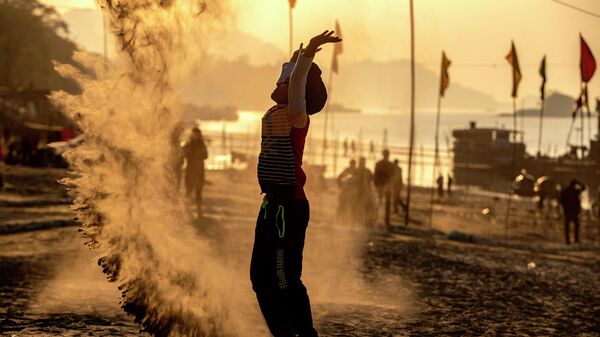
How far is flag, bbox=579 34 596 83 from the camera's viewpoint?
1149 inches

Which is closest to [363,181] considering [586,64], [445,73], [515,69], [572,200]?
[572,200]

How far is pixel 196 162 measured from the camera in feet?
67.5

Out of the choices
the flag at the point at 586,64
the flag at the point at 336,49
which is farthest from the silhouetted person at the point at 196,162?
the flag at the point at 336,49

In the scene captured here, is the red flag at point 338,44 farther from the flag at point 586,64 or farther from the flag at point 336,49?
the flag at point 586,64

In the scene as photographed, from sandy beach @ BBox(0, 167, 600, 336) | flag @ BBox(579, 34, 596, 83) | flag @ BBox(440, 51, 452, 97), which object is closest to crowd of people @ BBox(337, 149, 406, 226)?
sandy beach @ BBox(0, 167, 600, 336)

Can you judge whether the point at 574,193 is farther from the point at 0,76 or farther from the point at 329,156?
the point at 329,156

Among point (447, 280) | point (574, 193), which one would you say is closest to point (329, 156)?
point (574, 193)

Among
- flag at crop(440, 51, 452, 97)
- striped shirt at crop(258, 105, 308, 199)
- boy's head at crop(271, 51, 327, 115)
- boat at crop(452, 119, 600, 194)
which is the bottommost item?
boat at crop(452, 119, 600, 194)

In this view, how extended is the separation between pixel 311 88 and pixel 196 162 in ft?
49.2

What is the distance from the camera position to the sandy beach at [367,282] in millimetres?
8734

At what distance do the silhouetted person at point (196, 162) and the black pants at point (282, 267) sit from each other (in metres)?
14.3

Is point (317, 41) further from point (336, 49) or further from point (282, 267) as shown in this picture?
point (336, 49)

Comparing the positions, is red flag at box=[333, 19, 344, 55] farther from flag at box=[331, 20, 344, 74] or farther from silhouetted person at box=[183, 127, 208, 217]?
silhouetted person at box=[183, 127, 208, 217]

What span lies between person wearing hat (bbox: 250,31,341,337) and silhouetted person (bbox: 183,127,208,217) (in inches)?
560
